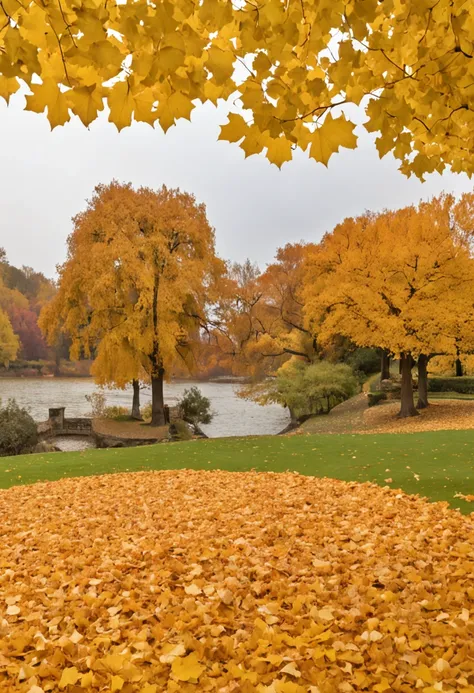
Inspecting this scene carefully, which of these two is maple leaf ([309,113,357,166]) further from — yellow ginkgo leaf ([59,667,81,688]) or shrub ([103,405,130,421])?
shrub ([103,405,130,421])

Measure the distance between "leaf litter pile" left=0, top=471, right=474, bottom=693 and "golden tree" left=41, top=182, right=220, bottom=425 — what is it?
11.7 m

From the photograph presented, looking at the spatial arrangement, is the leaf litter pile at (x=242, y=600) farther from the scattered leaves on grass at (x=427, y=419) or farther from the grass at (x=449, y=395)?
the grass at (x=449, y=395)

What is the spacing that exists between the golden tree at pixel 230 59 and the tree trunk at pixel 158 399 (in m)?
16.3

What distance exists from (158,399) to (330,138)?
58.4 ft

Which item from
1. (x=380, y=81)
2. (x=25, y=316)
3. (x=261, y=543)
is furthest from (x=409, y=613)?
(x=25, y=316)

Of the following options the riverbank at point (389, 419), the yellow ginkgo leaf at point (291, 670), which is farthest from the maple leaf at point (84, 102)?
the riverbank at point (389, 419)

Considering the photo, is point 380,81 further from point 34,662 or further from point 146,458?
point 146,458

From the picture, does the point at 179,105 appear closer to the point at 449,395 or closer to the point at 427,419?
the point at 427,419

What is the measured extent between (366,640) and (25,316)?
58.7 meters

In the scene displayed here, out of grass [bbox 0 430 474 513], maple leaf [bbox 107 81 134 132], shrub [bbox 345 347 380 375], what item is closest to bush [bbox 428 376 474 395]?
shrub [bbox 345 347 380 375]

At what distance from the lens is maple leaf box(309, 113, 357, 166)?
2008 millimetres

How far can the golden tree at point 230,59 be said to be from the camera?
1.90 metres

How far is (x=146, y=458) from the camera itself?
1065 cm

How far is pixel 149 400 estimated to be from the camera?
98.7ft
